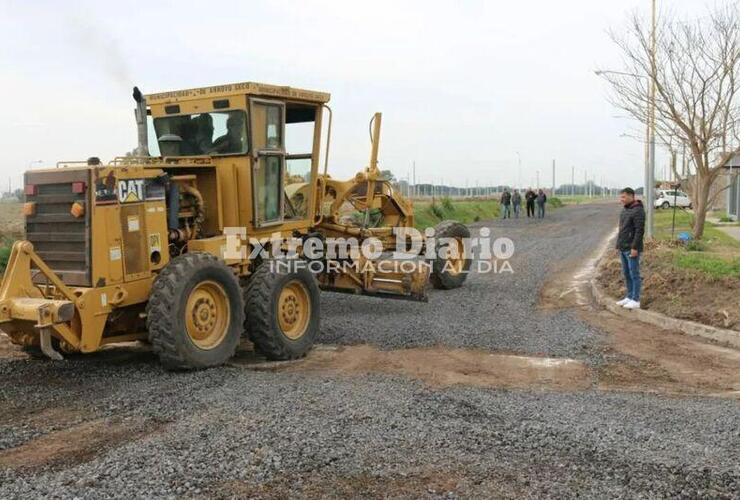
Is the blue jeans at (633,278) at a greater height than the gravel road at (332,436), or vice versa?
the blue jeans at (633,278)

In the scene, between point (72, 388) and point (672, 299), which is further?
point (672, 299)

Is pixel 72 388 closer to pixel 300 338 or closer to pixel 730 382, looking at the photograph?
pixel 300 338

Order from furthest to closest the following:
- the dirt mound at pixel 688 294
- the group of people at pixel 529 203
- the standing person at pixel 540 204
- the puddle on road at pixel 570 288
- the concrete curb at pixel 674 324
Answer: the group of people at pixel 529 203
the standing person at pixel 540 204
the puddle on road at pixel 570 288
the dirt mound at pixel 688 294
the concrete curb at pixel 674 324

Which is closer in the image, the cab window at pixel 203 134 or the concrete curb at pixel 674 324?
the cab window at pixel 203 134

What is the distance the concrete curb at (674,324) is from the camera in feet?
26.9

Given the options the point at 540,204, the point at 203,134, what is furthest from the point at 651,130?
the point at 540,204

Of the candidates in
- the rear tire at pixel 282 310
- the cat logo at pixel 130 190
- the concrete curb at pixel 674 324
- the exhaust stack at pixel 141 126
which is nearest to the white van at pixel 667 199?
the concrete curb at pixel 674 324

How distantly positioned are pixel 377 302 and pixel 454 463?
22.5 ft

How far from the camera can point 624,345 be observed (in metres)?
8.16

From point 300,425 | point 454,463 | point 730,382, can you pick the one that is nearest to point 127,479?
point 300,425

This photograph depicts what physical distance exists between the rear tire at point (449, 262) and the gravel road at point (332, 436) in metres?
4.72

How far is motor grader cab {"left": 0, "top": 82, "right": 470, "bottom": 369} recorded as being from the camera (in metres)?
6.17

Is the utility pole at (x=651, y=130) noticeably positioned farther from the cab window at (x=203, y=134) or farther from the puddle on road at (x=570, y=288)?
the cab window at (x=203, y=134)

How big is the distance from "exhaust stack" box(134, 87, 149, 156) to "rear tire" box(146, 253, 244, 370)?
1.92 metres
